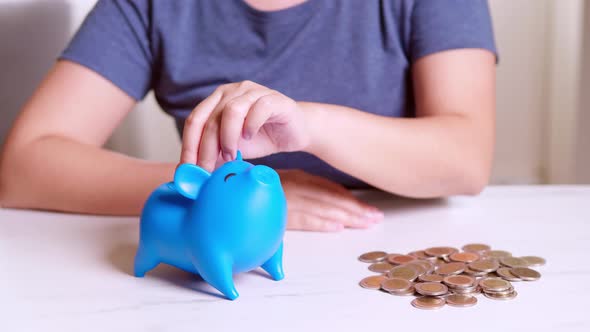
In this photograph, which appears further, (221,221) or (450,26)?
(450,26)

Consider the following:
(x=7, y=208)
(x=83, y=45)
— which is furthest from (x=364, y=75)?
(x=7, y=208)

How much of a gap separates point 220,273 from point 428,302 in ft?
0.58

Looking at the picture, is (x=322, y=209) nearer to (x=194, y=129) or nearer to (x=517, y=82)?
(x=194, y=129)

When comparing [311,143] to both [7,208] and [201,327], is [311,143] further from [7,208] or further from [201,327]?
[7,208]

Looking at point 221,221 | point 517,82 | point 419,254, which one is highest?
point 221,221

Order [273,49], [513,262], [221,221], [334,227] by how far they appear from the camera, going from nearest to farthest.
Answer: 1. [221,221]
2. [513,262]
3. [334,227]
4. [273,49]

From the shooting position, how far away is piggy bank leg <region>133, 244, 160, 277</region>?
578 mm

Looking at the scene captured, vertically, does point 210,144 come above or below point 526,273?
above

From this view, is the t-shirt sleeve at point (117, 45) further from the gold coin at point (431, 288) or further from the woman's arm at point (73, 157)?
the gold coin at point (431, 288)

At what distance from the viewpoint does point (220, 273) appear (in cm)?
53

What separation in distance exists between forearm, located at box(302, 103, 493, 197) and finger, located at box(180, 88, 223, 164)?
0.12 m

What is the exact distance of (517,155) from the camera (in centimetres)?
184

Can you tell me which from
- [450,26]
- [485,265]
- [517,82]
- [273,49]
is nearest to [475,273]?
[485,265]

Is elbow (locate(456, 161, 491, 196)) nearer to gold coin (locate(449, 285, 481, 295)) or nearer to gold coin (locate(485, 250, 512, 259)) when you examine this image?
gold coin (locate(485, 250, 512, 259))
